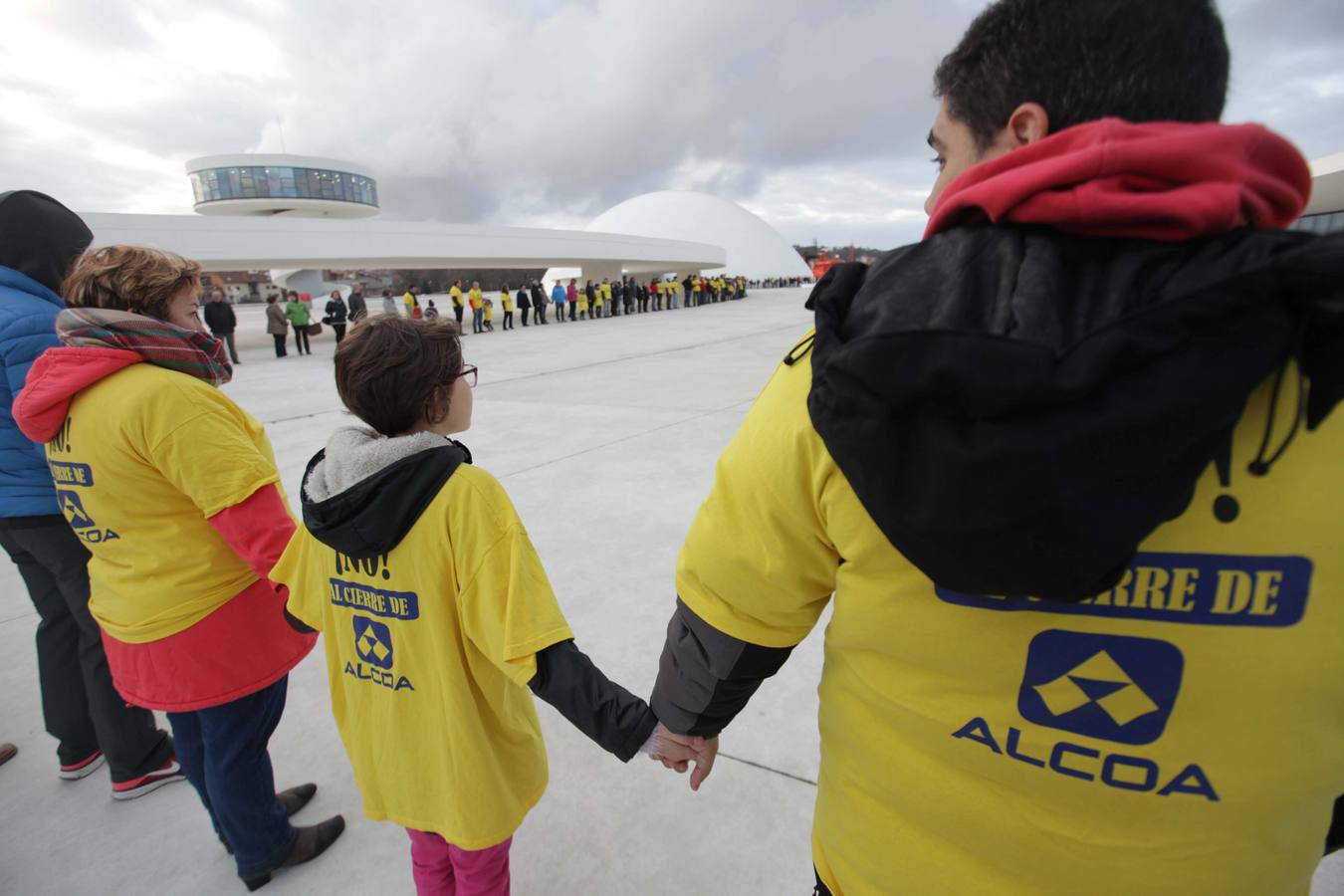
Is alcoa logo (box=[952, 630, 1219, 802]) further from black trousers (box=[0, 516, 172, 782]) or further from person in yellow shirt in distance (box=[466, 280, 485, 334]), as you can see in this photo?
person in yellow shirt in distance (box=[466, 280, 485, 334])

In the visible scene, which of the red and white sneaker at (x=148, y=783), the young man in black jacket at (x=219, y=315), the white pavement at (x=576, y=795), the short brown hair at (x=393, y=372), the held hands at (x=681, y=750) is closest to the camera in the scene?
the held hands at (x=681, y=750)

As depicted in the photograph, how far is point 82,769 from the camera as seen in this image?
2.27m

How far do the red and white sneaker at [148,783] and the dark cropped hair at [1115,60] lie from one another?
120 inches

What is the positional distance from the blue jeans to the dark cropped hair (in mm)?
2244

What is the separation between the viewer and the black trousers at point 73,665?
2.00 m

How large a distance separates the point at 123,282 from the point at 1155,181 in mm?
2152

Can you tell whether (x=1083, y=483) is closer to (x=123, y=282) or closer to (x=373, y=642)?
(x=373, y=642)

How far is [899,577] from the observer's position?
2.69 ft

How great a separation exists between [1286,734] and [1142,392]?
0.49 m

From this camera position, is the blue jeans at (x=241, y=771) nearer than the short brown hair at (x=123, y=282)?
No

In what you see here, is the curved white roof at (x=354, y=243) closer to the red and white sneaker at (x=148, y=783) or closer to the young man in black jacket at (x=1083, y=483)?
the red and white sneaker at (x=148, y=783)

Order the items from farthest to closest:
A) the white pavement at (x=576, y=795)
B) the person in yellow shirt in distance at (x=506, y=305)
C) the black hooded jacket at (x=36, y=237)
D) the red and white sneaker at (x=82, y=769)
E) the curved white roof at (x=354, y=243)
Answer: the person in yellow shirt in distance at (x=506, y=305) < the curved white roof at (x=354, y=243) < the red and white sneaker at (x=82, y=769) < the black hooded jacket at (x=36, y=237) < the white pavement at (x=576, y=795)

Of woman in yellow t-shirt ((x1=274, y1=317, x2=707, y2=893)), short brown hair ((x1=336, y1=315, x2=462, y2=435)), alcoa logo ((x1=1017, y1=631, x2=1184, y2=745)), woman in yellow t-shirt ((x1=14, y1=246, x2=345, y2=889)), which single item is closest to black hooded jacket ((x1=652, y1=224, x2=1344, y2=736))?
alcoa logo ((x1=1017, y1=631, x2=1184, y2=745))

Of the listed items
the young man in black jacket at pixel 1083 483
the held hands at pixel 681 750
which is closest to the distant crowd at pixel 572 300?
the held hands at pixel 681 750
